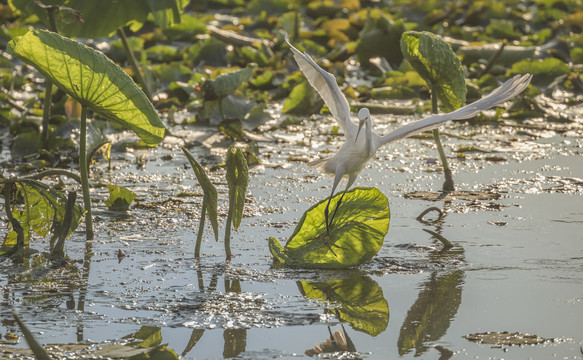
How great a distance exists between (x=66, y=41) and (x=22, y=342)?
91 centimetres

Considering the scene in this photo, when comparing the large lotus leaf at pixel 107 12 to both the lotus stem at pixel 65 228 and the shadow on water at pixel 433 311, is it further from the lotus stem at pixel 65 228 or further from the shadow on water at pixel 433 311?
the shadow on water at pixel 433 311

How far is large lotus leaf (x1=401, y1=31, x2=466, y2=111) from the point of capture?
3463 mm

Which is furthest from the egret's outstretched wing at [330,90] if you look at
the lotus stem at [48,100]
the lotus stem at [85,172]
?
the lotus stem at [48,100]

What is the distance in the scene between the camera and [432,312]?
2514 mm

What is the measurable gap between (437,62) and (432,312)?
4.08 feet

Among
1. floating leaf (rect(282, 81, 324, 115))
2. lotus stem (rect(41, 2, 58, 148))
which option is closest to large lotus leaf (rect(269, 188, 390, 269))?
lotus stem (rect(41, 2, 58, 148))

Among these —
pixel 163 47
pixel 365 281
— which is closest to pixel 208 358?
pixel 365 281

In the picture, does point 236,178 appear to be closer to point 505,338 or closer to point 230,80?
point 505,338

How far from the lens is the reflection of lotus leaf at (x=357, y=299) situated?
2.44 metres

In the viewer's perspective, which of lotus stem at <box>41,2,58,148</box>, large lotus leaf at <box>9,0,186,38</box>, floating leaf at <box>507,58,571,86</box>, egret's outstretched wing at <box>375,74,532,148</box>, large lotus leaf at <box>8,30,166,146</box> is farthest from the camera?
floating leaf at <box>507,58,571,86</box>

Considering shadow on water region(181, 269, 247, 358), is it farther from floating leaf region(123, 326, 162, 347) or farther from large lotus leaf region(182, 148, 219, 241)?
large lotus leaf region(182, 148, 219, 241)

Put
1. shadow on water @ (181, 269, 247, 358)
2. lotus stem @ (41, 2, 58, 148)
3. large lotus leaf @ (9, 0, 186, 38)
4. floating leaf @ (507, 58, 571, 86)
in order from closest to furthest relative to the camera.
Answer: shadow on water @ (181, 269, 247, 358) < lotus stem @ (41, 2, 58, 148) < large lotus leaf @ (9, 0, 186, 38) < floating leaf @ (507, 58, 571, 86)

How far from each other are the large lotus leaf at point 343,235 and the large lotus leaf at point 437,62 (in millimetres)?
791

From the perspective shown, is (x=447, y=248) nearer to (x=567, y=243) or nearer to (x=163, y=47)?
(x=567, y=243)
